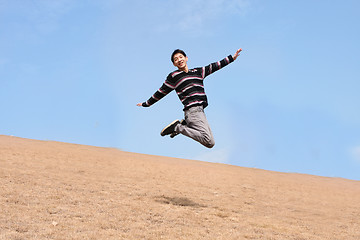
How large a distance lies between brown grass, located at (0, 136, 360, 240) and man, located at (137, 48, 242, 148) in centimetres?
245

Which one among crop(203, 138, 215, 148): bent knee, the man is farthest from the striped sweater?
crop(203, 138, 215, 148): bent knee

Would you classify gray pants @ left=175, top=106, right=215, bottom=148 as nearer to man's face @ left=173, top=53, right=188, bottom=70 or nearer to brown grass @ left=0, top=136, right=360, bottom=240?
man's face @ left=173, top=53, right=188, bottom=70

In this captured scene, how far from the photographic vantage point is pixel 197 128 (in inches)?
280

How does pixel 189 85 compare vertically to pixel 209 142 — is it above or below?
above

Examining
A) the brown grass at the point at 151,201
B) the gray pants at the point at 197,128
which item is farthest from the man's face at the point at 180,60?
the brown grass at the point at 151,201

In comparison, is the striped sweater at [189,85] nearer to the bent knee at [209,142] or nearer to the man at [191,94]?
the man at [191,94]

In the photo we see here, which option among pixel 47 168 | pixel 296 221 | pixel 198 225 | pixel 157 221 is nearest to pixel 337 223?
pixel 296 221

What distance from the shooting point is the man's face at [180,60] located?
23.7ft

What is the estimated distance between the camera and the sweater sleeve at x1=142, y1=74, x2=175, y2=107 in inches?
299

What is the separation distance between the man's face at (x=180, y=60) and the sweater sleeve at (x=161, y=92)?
1.17 ft

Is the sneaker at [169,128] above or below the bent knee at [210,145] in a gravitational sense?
above

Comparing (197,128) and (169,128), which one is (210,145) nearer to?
(197,128)

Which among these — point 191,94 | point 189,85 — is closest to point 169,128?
point 191,94

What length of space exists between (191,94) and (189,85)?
178mm
